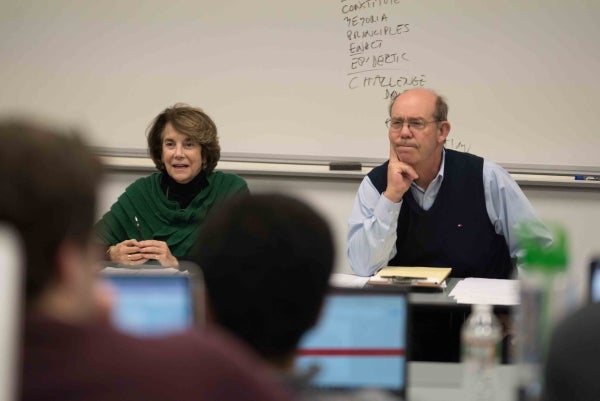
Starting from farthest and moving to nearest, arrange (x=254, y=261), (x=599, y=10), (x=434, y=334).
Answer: (x=599, y=10) < (x=434, y=334) < (x=254, y=261)

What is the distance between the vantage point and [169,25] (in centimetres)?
450

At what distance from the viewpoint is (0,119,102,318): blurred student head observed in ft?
3.01

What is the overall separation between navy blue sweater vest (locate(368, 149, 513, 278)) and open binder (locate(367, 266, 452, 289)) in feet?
0.52

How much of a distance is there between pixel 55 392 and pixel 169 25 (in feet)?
12.2

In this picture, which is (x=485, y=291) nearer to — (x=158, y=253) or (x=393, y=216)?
(x=393, y=216)

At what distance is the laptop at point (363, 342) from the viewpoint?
6.33 feet

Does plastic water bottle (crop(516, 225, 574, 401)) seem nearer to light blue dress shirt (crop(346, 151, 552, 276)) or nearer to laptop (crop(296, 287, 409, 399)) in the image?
laptop (crop(296, 287, 409, 399))

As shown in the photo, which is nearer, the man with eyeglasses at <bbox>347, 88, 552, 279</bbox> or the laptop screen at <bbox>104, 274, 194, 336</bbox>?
the laptop screen at <bbox>104, 274, 194, 336</bbox>

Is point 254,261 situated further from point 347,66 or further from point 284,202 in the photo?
point 347,66

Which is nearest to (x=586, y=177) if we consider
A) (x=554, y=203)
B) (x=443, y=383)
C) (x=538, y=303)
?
(x=554, y=203)

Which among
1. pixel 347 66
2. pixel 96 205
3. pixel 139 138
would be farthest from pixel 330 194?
pixel 96 205

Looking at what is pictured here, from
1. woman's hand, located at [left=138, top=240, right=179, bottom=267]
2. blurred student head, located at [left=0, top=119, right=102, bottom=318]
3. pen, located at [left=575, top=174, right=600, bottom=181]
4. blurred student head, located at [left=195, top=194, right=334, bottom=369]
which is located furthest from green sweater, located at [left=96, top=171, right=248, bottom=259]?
blurred student head, located at [left=0, top=119, right=102, bottom=318]

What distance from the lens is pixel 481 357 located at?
191cm

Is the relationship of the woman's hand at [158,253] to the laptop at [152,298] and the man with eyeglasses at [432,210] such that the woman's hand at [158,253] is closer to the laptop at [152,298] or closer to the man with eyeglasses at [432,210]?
the man with eyeglasses at [432,210]
